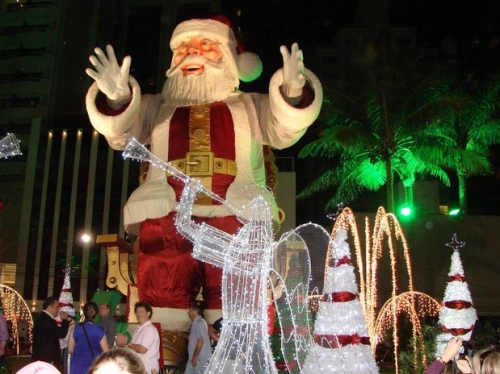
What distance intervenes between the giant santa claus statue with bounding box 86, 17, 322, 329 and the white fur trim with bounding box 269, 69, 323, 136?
0.01 meters

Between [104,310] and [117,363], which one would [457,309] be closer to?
[104,310]

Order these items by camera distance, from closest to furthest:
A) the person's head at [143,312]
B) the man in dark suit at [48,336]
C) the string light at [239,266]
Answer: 1. the person's head at [143,312]
2. the string light at [239,266]
3. the man in dark suit at [48,336]

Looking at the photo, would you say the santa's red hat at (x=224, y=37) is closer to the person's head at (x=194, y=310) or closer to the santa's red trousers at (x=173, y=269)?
the santa's red trousers at (x=173, y=269)

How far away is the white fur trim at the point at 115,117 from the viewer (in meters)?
6.58

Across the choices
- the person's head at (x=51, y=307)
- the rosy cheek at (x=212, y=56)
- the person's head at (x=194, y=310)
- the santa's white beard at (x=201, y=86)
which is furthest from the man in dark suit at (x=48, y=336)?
the rosy cheek at (x=212, y=56)

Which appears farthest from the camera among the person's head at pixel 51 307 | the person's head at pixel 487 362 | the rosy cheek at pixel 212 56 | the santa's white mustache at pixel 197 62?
the rosy cheek at pixel 212 56

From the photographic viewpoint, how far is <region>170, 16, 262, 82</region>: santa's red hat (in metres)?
7.00

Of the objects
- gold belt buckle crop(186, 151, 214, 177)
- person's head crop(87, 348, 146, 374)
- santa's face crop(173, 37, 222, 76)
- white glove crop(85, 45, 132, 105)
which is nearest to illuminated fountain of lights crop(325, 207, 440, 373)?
gold belt buckle crop(186, 151, 214, 177)

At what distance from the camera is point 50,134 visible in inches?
1193

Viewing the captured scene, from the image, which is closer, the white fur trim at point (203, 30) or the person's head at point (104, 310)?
the white fur trim at point (203, 30)

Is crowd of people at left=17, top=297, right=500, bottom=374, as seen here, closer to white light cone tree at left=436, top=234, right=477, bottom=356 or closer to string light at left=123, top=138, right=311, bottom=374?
string light at left=123, top=138, right=311, bottom=374

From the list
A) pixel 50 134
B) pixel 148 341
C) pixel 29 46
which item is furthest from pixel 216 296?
pixel 29 46

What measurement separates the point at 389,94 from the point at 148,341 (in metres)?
12.0

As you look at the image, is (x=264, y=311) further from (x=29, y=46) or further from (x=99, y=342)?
(x=29, y=46)
